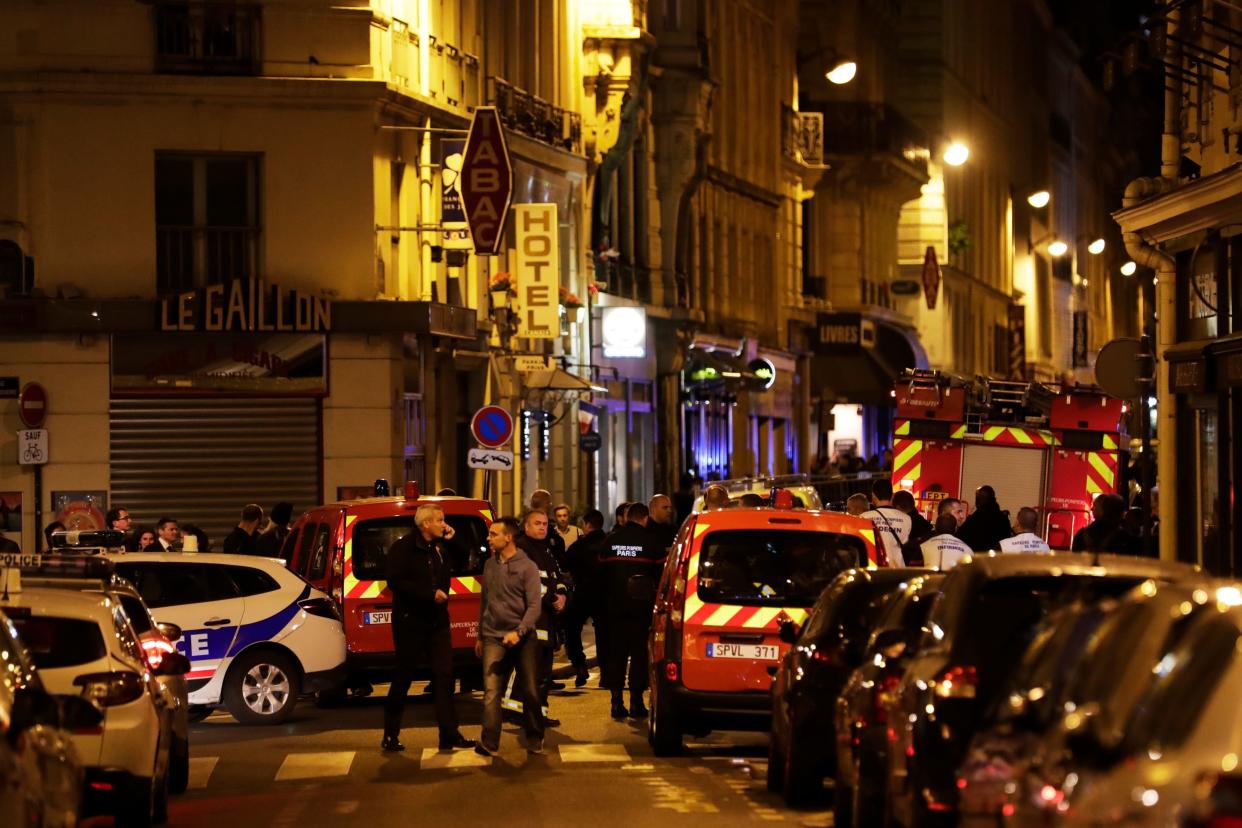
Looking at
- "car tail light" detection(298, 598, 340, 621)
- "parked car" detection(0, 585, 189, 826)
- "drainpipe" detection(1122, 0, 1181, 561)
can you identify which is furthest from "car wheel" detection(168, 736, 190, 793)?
"drainpipe" detection(1122, 0, 1181, 561)

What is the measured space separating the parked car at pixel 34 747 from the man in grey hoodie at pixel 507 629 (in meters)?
7.58

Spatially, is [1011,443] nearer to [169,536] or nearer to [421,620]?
[169,536]

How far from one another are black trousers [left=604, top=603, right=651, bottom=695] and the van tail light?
1015 cm

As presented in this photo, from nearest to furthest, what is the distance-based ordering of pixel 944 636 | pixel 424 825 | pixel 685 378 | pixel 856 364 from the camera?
1. pixel 944 636
2. pixel 424 825
3. pixel 685 378
4. pixel 856 364

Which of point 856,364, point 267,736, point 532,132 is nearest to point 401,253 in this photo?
point 532,132

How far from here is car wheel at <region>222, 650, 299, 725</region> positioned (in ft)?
69.5

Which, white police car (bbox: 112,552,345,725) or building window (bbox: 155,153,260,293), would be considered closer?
white police car (bbox: 112,552,345,725)

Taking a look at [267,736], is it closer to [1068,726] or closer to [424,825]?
[424,825]

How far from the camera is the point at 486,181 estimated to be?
3288cm

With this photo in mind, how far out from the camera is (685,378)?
50.1 metres

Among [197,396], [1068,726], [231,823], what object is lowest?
[231,823]

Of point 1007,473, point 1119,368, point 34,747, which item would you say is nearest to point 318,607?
point 1119,368

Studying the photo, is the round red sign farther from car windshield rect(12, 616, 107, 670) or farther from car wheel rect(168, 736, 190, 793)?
car windshield rect(12, 616, 107, 670)

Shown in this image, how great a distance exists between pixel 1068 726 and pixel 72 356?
24.8 meters
